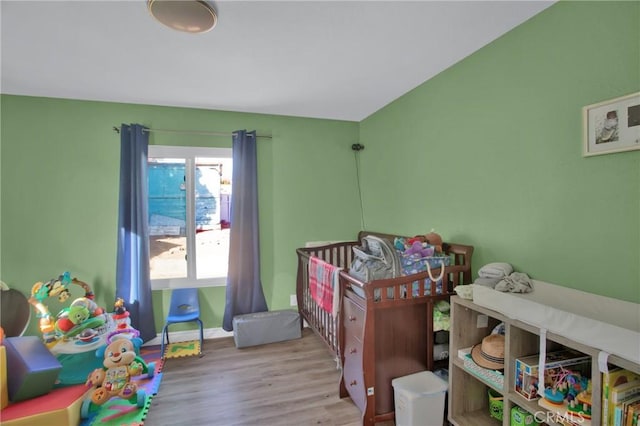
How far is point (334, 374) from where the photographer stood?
248 centimetres

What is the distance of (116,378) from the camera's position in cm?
209

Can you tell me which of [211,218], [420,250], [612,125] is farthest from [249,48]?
[612,125]

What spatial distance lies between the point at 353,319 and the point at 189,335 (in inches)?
80.4

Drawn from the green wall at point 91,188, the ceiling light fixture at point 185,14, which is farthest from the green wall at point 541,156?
the ceiling light fixture at point 185,14

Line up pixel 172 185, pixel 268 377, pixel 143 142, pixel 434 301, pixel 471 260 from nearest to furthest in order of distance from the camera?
pixel 434 301 < pixel 471 260 < pixel 268 377 < pixel 143 142 < pixel 172 185

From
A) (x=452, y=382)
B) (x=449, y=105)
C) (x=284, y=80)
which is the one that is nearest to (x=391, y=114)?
(x=449, y=105)

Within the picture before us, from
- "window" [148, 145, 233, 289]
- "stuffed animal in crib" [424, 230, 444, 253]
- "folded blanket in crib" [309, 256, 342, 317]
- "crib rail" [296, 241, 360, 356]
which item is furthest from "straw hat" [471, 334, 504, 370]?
"window" [148, 145, 233, 289]

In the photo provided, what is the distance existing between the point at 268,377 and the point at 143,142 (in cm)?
244

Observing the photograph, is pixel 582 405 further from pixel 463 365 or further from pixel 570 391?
pixel 463 365

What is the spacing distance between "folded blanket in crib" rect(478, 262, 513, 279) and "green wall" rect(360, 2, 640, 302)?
0.09m

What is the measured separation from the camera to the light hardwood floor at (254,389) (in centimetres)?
198

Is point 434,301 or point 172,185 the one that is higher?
point 172,185

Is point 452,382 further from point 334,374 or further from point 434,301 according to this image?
point 334,374

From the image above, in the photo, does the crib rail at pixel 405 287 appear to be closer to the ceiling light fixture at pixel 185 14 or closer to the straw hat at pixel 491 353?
the straw hat at pixel 491 353
